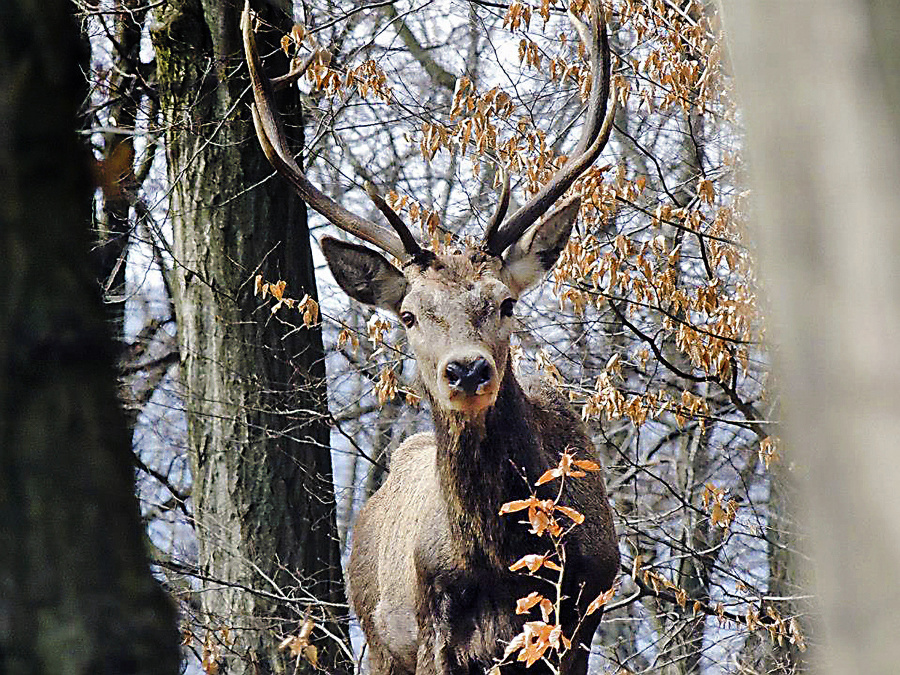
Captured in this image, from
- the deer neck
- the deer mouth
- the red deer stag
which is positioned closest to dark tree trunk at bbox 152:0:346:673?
the red deer stag

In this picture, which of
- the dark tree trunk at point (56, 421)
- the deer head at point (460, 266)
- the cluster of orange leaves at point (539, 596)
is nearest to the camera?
the dark tree trunk at point (56, 421)

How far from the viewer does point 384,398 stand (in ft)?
28.1

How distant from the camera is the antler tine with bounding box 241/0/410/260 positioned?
7016mm

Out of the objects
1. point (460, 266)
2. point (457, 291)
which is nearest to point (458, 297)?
point (457, 291)

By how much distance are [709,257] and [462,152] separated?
1.83 metres

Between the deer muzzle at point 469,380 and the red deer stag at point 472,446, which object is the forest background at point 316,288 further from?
the deer muzzle at point 469,380

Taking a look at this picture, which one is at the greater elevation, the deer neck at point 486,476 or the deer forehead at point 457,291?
the deer forehead at point 457,291

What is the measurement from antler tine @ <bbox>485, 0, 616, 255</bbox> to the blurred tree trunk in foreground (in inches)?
224

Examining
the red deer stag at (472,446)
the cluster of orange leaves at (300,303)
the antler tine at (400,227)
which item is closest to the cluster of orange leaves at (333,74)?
the red deer stag at (472,446)

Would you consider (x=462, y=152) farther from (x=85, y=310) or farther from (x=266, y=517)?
(x=85, y=310)

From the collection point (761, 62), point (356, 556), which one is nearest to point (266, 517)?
point (356, 556)

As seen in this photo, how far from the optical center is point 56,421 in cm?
255

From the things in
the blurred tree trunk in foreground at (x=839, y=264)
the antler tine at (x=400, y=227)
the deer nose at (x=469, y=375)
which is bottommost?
the blurred tree trunk in foreground at (x=839, y=264)

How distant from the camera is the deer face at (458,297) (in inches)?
232
